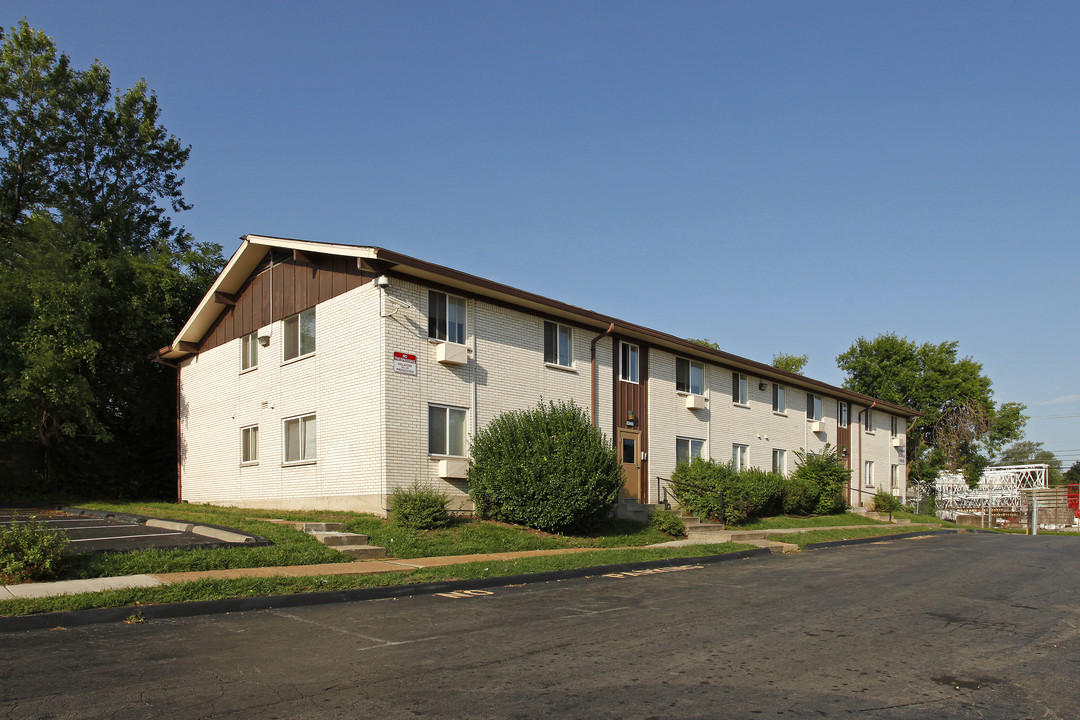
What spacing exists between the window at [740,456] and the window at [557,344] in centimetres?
963

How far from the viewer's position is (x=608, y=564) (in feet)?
44.7

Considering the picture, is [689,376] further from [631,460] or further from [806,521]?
[806,521]

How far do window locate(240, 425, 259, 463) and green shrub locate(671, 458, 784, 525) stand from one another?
1225 centimetres

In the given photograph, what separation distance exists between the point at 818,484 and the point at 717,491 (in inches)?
370

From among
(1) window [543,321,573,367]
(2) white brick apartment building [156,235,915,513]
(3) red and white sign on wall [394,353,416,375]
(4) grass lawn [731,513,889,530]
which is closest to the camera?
(3) red and white sign on wall [394,353,416,375]

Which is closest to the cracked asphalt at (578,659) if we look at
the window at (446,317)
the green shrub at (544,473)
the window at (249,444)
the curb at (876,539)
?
the green shrub at (544,473)

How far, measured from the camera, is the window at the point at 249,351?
22.6 meters

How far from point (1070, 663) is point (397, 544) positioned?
401 inches

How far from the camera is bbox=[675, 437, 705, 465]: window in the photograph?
26188 mm

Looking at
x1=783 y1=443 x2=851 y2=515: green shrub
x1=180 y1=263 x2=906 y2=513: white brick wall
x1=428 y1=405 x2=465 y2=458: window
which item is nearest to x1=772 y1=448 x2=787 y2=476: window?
x1=783 y1=443 x2=851 y2=515: green shrub

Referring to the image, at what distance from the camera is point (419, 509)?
16016 millimetres

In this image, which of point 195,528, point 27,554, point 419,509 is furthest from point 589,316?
point 27,554

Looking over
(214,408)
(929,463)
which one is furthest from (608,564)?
(929,463)

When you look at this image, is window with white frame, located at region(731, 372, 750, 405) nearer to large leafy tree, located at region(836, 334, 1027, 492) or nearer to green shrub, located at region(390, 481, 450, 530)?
green shrub, located at region(390, 481, 450, 530)
